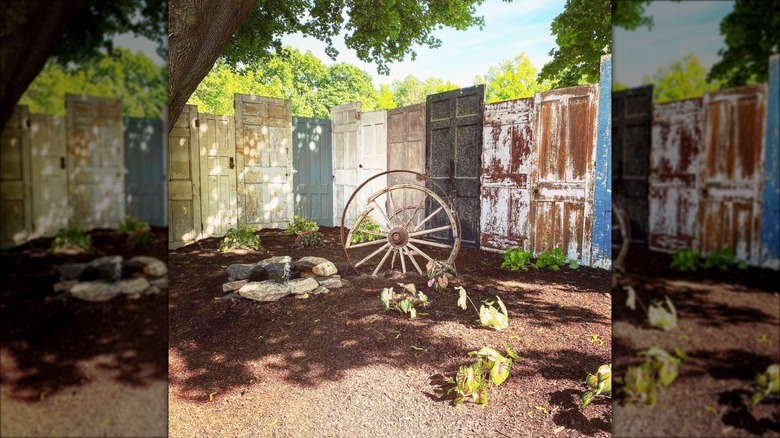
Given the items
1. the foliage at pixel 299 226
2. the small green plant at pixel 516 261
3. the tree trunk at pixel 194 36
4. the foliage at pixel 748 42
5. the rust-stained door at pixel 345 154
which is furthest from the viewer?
the rust-stained door at pixel 345 154

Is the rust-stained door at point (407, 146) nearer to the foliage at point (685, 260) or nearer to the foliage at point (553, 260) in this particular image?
the foliage at point (553, 260)

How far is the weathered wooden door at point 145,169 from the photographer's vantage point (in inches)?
19.0

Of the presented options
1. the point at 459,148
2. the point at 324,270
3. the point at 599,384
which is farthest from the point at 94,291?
the point at 459,148

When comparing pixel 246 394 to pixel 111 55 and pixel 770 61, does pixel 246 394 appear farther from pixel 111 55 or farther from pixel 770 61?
pixel 770 61

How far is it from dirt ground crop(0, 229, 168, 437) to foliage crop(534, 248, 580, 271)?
475cm

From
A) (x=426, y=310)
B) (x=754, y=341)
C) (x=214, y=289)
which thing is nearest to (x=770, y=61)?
(x=754, y=341)

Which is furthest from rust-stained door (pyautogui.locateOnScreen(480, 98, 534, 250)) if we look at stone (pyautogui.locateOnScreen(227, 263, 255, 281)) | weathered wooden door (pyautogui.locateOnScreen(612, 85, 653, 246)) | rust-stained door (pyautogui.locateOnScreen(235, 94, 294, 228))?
weathered wooden door (pyautogui.locateOnScreen(612, 85, 653, 246))

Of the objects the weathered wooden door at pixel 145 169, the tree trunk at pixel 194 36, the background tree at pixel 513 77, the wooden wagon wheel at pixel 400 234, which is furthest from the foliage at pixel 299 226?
the weathered wooden door at pixel 145 169

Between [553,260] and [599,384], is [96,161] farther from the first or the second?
[553,260]

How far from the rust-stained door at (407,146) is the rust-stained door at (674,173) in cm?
607

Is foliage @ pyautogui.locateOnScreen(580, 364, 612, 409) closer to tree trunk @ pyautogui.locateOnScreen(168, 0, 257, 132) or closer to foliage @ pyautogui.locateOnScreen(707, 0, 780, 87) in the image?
foliage @ pyautogui.locateOnScreen(707, 0, 780, 87)

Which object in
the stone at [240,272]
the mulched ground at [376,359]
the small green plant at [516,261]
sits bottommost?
the mulched ground at [376,359]

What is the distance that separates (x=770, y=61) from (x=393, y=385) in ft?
8.67

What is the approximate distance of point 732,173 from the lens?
372 millimetres
